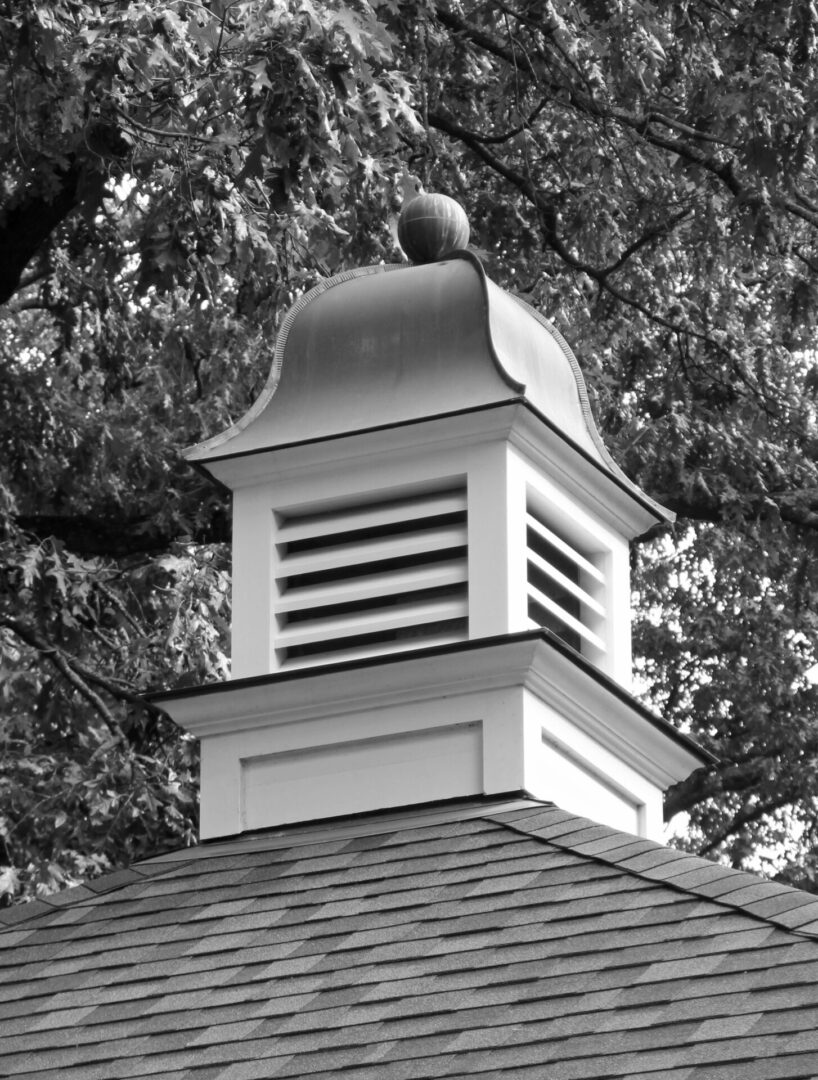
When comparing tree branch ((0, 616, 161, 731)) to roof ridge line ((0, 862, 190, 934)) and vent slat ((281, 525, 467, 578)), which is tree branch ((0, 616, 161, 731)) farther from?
roof ridge line ((0, 862, 190, 934))

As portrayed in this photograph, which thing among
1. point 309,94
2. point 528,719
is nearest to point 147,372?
point 309,94

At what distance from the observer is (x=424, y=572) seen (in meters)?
7.96

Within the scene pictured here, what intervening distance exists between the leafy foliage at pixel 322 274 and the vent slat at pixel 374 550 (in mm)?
1549

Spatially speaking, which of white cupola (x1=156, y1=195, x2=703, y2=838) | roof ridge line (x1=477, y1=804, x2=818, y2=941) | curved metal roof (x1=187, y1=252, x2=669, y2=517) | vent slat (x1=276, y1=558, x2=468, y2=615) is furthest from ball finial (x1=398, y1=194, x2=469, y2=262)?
roof ridge line (x1=477, y1=804, x2=818, y2=941)

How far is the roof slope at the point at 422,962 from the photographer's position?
5.66 m

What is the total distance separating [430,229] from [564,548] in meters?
1.32

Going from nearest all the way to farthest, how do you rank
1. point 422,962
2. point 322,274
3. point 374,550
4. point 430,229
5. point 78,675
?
point 422,962
point 374,550
point 430,229
point 322,274
point 78,675

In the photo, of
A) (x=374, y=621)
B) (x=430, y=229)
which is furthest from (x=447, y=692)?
(x=430, y=229)

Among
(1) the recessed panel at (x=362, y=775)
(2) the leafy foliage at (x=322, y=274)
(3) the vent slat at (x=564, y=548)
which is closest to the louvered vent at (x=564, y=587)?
(3) the vent slat at (x=564, y=548)

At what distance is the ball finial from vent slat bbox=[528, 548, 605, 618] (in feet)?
4.01

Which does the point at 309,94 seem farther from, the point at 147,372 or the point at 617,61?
the point at 147,372

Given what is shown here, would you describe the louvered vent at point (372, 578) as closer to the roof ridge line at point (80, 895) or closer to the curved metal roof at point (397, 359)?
the curved metal roof at point (397, 359)

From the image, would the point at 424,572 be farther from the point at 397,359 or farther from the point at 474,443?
the point at 397,359

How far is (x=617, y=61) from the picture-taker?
12.9m
